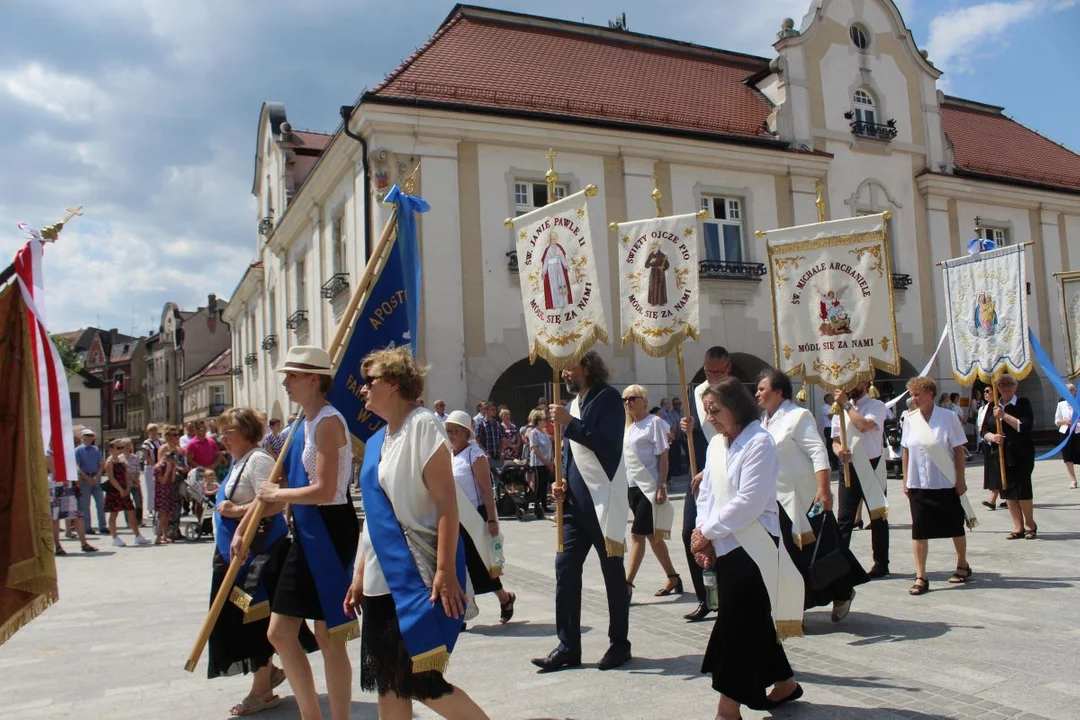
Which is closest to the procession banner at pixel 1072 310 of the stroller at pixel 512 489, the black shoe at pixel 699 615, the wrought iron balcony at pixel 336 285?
the stroller at pixel 512 489

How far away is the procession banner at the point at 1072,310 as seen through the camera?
41.5ft

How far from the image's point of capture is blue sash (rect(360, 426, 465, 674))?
345cm

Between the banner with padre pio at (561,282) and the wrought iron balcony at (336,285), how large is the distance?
1442 centimetres

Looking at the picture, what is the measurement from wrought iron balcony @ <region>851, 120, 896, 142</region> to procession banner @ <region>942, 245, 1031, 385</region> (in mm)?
14393

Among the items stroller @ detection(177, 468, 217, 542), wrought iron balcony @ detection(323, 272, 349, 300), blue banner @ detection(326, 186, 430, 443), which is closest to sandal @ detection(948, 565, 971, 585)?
blue banner @ detection(326, 186, 430, 443)

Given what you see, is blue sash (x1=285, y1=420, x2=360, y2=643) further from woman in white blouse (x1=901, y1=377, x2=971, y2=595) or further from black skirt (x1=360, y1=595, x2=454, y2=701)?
woman in white blouse (x1=901, y1=377, x2=971, y2=595)

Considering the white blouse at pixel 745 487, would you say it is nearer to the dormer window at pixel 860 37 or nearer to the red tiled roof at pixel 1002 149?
the dormer window at pixel 860 37

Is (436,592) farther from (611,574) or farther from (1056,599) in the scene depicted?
(1056,599)

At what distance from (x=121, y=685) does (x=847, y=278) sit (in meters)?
6.50

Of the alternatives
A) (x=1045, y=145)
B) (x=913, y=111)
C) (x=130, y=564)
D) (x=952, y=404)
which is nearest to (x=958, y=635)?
(x=130, y=564)

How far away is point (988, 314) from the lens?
1008cm

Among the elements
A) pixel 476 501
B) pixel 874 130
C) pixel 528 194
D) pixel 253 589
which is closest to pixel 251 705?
pixel 253 589

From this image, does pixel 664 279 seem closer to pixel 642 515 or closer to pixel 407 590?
pixel 642 515

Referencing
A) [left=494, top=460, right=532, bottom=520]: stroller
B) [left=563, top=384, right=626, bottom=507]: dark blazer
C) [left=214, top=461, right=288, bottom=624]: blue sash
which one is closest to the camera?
[left=214, top=461, right=288, bottom=624]: blue sash
